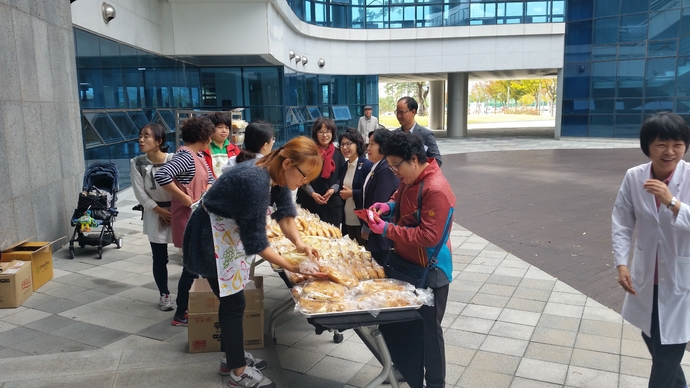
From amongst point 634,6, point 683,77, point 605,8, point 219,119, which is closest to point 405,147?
point 219,119

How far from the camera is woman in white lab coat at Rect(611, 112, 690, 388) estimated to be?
2.82m

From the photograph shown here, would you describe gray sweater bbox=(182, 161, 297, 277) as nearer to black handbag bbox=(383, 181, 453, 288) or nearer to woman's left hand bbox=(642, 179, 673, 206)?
black handbag bbox=(383, 181, 453, 288)

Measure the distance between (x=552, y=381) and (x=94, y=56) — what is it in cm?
1017

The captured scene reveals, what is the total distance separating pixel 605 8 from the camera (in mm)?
25156

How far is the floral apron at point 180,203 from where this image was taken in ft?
16.0

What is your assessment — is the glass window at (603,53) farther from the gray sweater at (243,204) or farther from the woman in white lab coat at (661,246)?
the gray sweater at (243,204)

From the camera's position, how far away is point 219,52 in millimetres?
14906

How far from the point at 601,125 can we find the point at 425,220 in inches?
1026

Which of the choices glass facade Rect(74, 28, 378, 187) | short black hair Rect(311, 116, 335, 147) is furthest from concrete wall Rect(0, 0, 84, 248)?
short black hair Rect(311, 116, 335, 147)

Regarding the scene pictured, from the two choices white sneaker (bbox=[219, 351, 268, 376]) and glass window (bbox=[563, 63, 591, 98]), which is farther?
glass window (bbox=[563, 63, 591, 98])

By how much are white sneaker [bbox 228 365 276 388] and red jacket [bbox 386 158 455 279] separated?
1.21 metres

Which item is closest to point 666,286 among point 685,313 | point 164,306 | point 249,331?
point 685,313

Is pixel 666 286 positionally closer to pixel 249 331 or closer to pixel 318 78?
pixel 249 331

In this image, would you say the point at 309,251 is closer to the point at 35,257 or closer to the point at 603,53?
the point at 35,257
